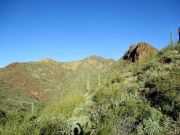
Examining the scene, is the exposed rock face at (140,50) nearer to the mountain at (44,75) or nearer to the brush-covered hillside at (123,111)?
the brush-covered hillside at (123,111)

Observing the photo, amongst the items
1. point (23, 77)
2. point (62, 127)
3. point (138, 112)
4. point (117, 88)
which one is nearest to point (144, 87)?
point (117, 88)

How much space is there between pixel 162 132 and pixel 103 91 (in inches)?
147

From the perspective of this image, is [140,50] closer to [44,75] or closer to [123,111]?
[123,111]

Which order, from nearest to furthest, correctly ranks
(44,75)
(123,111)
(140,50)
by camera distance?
(123,111)
(140,50)
(44,75)

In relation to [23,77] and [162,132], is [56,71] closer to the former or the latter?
[23,77]

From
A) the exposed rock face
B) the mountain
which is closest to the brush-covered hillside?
the exposed rock face

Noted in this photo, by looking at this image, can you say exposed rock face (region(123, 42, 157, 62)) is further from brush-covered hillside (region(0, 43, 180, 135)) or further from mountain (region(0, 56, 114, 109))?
mountain (region(0, 56, 114, 109))

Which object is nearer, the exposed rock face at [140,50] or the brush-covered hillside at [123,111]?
the brush-covered hillside at [123,111]

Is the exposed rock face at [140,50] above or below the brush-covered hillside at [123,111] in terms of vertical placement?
above

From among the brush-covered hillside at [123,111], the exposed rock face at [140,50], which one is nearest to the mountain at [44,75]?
the exposed rock face at [140,50]

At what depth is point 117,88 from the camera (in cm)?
1191

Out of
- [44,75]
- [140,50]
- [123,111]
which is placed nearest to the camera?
[123,111]

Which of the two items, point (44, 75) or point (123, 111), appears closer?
point (123, 111)

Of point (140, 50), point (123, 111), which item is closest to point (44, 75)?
point (140, 50)
